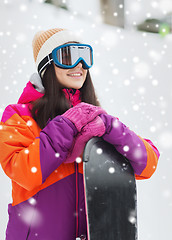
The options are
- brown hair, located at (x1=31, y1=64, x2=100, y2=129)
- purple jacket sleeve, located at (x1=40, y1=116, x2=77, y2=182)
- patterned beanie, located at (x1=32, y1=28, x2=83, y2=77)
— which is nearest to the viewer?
purple jacket sleeve, located at (x1=40, y1=116, x2=77, y2=182)

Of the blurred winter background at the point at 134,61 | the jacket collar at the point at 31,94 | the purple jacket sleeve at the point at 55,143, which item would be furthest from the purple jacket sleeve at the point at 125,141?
the blurred winter background at the point at 134,61

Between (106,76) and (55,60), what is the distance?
1.68 m

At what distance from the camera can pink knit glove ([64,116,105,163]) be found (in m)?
1.10

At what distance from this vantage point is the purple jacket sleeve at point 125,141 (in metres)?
1.14

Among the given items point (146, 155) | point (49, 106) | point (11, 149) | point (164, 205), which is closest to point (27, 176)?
point (11, 149)

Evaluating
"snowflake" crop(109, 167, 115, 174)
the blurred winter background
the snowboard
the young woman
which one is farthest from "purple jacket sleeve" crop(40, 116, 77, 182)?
the blurred winter background

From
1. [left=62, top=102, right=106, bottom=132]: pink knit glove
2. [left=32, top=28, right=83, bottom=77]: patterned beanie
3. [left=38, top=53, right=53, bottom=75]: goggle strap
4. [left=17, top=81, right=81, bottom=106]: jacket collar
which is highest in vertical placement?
[left=32, top=28, right=83, bottom=77]: patterned beanie

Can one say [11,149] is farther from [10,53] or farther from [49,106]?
[10,53]

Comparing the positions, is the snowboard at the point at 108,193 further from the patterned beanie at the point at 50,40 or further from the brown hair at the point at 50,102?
the patterned beanie at the point at 50,40

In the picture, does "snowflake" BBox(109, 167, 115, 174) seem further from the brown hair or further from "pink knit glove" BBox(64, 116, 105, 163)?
the brown hair

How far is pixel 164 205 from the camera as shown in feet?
9.78

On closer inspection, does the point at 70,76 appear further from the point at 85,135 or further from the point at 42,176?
the point at 42,176

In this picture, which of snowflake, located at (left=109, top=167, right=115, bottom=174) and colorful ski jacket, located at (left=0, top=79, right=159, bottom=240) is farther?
snowflake, located at (left=109, top=167, right=115, bottom=174)

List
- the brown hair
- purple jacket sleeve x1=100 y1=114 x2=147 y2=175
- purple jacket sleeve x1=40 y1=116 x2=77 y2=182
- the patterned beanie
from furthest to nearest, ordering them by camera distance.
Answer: the patterned beanie < the brown hair < purple jacket sleeve x1=100 y1=114 x2=147 y2=175 < purple jacket sleeve x1=40 y1=116 x2=77 y2=182
